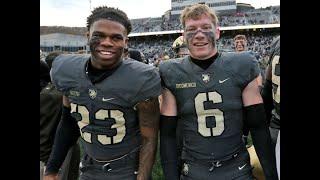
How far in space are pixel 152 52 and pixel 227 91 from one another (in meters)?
37.3

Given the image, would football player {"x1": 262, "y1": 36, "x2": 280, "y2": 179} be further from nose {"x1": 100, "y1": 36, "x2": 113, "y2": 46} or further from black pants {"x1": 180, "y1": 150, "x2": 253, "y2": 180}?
nose {"x1": 100, "y1": 36, "x2": 113, "y2": 46}

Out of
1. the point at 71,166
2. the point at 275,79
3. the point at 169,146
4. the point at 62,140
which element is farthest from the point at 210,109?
the point at 71,166

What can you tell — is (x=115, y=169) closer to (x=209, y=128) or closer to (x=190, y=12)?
(x=209, y=128)

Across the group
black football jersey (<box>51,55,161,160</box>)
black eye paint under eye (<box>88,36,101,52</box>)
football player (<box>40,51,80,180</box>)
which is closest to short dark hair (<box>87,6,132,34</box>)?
black eye paint under eye (<box>88,36,101,52</box>)

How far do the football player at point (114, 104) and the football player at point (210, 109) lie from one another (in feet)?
0.32

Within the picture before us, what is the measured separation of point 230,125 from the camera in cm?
205

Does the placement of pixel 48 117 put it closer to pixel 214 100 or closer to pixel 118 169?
pixel 118 169

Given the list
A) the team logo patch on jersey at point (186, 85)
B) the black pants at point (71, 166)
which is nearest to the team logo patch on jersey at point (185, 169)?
the team logo patch on jersey at point (186, 85)

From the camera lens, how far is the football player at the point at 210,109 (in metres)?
2.03

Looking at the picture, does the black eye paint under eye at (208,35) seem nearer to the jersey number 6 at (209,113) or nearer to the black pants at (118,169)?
the jersey number 6 at (209,113)

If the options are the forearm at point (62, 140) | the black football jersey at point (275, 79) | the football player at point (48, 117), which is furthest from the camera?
the football player at point (48, 117)

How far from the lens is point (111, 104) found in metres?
2.04

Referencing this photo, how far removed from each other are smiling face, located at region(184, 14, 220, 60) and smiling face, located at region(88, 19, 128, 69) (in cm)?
35
